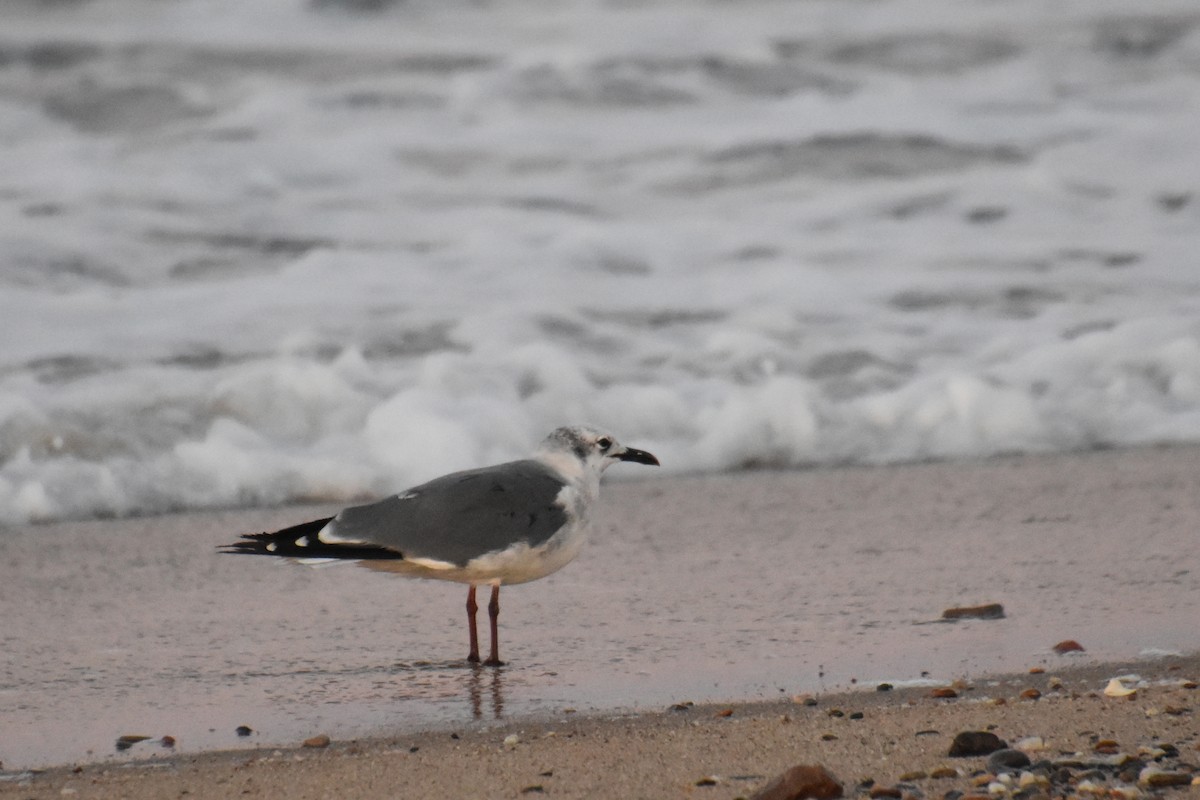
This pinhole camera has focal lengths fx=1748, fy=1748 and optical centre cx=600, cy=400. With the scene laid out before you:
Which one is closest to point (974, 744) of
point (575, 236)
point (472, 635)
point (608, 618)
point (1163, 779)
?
point (1163, 779)

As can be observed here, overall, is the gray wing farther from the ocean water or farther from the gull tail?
the ocean water

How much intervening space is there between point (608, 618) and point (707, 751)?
48.3 inches

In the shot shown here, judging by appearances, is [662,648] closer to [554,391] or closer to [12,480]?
[12,480]

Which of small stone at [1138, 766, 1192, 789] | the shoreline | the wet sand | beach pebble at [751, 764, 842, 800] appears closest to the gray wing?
the wet sand

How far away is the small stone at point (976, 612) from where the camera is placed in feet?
13.3

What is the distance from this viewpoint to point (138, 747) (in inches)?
124

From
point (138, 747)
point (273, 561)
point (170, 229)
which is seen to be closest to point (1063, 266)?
point (170, 229)

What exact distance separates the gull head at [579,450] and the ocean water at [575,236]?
1804 mm

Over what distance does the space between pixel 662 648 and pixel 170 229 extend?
6043 millimetres

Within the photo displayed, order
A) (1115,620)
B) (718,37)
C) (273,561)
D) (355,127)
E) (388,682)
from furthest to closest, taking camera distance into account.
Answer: (718,37) < (355,127) < (273,561) < (1115,620) < (388,682)

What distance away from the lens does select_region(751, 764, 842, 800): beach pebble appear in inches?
103

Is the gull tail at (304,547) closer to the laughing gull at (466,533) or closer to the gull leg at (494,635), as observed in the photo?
the laughing gull at (466,533)

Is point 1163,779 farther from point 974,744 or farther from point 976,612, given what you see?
point 976,612

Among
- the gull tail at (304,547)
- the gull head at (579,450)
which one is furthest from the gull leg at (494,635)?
the gull head at (579,450)
